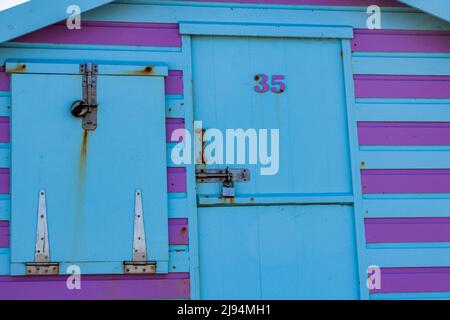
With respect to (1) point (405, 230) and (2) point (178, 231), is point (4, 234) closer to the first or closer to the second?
(2) point (178, 231)

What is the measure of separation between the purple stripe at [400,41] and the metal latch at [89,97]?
1966 mm

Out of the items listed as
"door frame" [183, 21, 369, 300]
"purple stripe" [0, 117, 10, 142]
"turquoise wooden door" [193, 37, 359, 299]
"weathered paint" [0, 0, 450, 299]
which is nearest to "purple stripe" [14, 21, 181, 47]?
"weathered paint" [0, 0, 450, 299]

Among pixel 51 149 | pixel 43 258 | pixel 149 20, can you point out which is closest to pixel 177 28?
pixel 149 20

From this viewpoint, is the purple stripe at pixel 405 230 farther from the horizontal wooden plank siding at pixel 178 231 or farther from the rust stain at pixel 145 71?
the rust stain at pixel 145 71

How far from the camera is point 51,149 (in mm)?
5020

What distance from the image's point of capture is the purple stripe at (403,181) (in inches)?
212

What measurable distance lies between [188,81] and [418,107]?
1749 mm

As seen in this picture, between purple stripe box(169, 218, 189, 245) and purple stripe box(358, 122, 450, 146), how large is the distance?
1.46 meters

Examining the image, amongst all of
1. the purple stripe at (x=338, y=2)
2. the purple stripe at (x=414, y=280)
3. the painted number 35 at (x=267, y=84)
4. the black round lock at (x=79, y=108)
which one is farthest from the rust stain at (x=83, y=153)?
the purple stripe at (x=414, y=280)

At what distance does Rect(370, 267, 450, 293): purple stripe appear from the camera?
17.4 feet

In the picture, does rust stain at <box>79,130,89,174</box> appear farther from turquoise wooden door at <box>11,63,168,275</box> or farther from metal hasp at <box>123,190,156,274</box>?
metal hasp at <box>123,190,156,274</box>

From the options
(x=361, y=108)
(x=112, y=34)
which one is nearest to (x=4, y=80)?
(x=112, y=34)

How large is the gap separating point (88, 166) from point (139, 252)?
27.3 inches
